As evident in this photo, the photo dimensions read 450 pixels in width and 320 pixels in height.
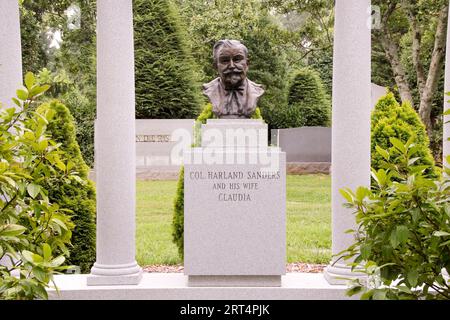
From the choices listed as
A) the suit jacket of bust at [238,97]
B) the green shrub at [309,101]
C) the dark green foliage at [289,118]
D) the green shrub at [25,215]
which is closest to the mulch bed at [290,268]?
the suit jacket of bust at [238,97]

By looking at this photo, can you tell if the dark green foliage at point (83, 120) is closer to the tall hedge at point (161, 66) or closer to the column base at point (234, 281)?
the tall hedge at point (161, 66)

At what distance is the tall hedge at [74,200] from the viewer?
44.6 ft

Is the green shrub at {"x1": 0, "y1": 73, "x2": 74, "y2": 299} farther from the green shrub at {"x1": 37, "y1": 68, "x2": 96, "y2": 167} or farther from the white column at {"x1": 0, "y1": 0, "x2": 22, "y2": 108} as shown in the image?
the green shrub at {"x1": 37, "y1": 68, "x2": 96, "y2": 167}

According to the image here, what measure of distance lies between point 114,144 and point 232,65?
3.06m

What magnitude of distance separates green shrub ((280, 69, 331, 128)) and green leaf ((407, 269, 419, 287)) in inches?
1505

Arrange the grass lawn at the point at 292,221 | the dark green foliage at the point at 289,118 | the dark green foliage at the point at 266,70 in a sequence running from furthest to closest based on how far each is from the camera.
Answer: the dark green foliage at the point at 266,70, the dark green foliage at the point at 289,118, the grass lawn at the point at 292,221

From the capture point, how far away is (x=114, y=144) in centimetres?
1081

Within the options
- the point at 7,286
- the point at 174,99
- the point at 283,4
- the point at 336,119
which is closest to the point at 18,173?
the point at 7,286

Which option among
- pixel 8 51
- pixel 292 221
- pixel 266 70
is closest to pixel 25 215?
pixel 8 51

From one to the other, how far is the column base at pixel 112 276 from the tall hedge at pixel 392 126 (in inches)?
285

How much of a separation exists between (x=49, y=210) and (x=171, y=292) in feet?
17.1

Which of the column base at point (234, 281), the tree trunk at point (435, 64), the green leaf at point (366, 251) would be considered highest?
the tree trunk at point (435, 64)

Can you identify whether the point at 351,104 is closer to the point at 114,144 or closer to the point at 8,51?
the point at 114,144

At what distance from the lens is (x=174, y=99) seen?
→ 39.9 m
